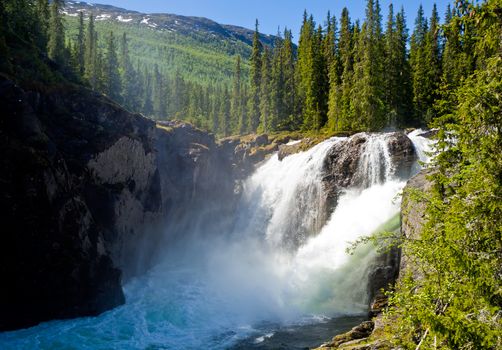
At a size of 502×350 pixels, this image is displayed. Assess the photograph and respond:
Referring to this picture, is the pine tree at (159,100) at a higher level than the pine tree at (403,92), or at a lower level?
higher

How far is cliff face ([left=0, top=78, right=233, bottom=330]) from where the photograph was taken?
75.2 feet

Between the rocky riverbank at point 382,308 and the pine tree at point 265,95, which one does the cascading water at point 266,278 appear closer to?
the rocky riverbank at point 382,308

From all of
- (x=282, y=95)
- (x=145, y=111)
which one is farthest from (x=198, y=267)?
(x=145, y=111)

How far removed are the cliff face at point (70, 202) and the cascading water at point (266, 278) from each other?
1.88 m

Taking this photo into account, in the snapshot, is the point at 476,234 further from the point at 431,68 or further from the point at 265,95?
the point at 265,95

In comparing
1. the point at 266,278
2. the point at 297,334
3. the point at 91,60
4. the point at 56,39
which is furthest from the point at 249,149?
the point at 91,60

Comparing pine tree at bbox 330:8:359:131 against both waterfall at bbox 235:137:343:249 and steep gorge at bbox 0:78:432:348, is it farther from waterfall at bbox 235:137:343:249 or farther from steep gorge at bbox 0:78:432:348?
steep gorge at bbox 0:78:432:348

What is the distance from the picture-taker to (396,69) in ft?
180

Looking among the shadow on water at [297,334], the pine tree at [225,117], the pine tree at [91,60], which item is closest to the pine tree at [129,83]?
the pine tree at [91,60]

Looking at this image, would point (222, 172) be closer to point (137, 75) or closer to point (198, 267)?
point (198, 267)

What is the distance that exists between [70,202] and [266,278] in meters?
16.9

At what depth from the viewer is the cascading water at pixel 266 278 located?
77.8ft

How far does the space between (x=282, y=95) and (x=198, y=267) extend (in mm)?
42367

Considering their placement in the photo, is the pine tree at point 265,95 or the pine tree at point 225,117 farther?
the pine tree at point 225,117
